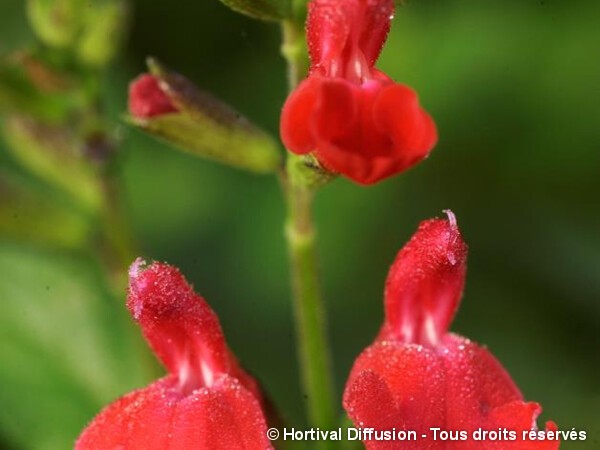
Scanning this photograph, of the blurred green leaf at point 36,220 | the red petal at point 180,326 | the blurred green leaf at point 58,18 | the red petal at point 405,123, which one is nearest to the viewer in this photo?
the red petal at point 405,123

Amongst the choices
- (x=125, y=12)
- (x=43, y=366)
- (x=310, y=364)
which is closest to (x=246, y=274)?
(x=43, y=366)

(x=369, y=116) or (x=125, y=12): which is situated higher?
(x=125, y=12)

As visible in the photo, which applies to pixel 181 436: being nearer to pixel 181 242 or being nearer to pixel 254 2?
pixel 254 2

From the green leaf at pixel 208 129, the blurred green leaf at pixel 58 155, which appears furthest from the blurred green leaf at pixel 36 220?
the green leaf at pixel 208 129

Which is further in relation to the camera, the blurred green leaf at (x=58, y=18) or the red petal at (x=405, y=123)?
the blurred green leaf at (x=58, y=18)

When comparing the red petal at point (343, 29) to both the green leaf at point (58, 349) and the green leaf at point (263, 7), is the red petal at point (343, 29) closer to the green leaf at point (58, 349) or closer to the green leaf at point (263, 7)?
the green leaf at point (263, 7)

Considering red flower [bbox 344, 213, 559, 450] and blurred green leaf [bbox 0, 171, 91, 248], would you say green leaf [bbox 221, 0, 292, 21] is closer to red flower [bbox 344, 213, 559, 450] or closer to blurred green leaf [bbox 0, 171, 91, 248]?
red flower [bbox 344, 213, 559, 450]

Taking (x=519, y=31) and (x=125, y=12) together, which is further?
(x=519, y=31)
